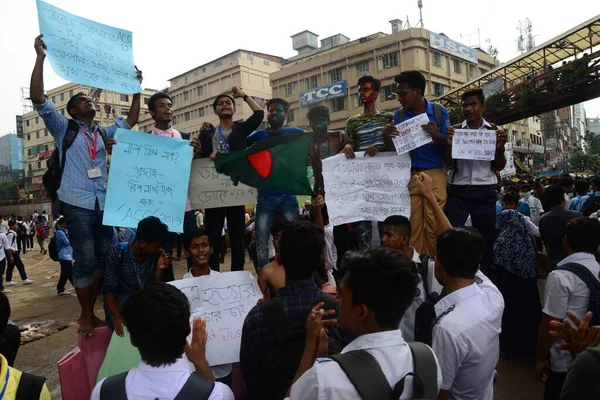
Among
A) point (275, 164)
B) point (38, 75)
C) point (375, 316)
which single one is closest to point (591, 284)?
point (375, 316)

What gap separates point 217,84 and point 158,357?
58653mm

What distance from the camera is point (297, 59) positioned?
53.9 m

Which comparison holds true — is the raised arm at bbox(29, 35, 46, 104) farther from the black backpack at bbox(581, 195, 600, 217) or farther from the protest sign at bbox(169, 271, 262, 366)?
the black backpack at bbox(581, 195, 600, 217)

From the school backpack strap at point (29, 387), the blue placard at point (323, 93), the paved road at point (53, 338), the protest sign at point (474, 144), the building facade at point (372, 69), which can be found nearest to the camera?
the school backpack strap at point (29, 387)

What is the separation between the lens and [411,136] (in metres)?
4.17

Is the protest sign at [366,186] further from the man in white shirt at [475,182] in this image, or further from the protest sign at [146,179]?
the protest sign at [146,179]

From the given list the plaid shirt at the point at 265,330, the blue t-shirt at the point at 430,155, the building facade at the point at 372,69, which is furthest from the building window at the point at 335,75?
the plaid shirt at the point at 265,330

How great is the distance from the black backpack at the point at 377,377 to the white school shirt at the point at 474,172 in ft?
9.96

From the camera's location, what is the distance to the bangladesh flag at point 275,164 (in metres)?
4.28

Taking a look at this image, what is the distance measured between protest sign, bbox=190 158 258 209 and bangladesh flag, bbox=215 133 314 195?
301 millimetres

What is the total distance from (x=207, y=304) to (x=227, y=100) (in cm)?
239

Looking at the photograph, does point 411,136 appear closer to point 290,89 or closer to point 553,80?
point 553,80

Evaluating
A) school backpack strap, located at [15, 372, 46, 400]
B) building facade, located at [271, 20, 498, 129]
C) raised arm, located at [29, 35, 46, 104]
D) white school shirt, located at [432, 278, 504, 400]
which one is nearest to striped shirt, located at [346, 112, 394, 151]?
white school shirt, located at [432, 278, 504, 400]

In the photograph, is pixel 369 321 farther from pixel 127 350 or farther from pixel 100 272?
pixel 100 272
